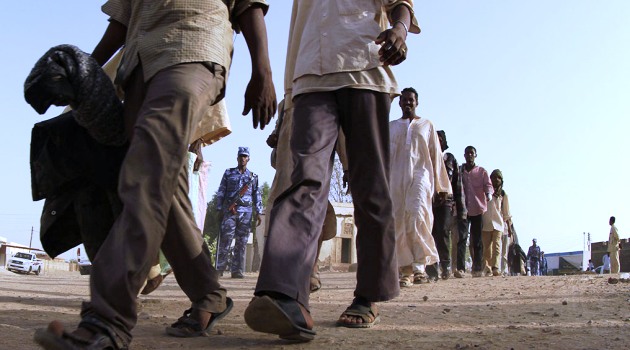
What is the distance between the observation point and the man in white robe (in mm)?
7680

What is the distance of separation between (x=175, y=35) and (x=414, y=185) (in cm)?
540

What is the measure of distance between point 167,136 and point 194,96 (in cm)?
22

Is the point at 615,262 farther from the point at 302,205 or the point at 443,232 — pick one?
the point at 302,205

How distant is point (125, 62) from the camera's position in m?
2.89

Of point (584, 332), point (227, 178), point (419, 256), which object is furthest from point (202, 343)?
point (227, 178)

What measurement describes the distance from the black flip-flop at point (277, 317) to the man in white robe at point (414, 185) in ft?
16.4

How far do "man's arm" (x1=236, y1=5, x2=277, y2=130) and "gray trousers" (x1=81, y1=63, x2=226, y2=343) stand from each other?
0.27 meters

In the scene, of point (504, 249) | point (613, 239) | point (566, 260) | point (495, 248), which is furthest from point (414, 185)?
point (566, 260)

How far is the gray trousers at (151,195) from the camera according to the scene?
7.18 feet

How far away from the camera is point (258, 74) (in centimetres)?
310

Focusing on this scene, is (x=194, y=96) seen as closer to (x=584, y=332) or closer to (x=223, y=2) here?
(x=223, y=2)

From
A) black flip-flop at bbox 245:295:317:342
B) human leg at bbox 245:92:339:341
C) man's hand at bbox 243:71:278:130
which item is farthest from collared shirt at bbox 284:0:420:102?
black flip-flop at bbox 245:295:317:342

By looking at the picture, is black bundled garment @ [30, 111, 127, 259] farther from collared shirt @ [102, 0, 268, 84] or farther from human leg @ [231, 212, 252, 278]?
human leg @ [231, 212, 252, 278]

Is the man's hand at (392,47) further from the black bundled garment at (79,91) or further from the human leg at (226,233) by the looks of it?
the human leg at (226,233)
